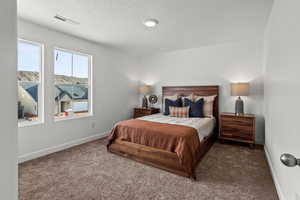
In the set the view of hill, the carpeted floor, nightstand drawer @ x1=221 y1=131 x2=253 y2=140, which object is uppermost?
the view of hill

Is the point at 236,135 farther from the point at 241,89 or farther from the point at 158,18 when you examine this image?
the point at 158,18

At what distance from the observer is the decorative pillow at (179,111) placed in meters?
3.68

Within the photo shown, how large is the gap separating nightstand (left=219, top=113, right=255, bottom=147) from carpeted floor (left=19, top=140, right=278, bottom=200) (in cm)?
45

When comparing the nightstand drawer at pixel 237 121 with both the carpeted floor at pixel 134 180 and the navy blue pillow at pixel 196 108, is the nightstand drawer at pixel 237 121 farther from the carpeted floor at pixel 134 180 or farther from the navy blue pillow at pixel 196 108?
the carpeted floor at pixel 134 180

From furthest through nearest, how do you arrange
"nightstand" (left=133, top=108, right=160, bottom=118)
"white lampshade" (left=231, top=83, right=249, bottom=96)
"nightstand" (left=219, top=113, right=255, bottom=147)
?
"nightstand" (left=133, top=108, right=160, bottom=118) → "white lampshade" (left=231, top=83, right=249, bottom=96) → "nightstand" (left=219, top=113, right=255, bottom=147)

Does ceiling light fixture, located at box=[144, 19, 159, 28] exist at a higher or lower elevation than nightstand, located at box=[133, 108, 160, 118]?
higher

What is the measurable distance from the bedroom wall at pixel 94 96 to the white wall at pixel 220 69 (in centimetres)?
108

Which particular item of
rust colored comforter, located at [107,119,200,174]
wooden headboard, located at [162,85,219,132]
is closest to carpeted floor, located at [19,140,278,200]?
rust colored comforter, located at [107,119,200,174]

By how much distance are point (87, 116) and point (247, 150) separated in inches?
145

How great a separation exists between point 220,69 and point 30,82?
4.28 m

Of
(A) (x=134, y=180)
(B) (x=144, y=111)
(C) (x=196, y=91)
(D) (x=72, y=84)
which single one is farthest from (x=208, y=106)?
(D) (x=72, y=84)

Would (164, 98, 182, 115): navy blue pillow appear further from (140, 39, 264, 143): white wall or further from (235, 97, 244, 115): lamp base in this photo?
(235, 97, 244, 115): lamp base

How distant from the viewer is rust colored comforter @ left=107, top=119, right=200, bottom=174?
2.13 meters

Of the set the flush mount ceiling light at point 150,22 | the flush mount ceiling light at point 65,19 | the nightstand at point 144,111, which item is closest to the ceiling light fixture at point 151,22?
the flush mount ceiling light at point 150,22
